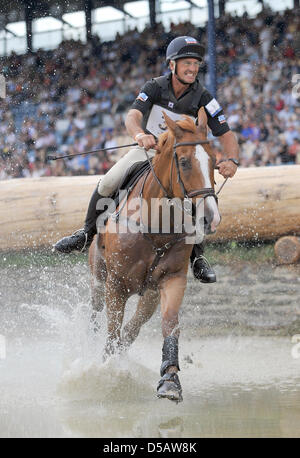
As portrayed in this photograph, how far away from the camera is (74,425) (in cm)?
469

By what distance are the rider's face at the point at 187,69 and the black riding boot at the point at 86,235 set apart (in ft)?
4.10

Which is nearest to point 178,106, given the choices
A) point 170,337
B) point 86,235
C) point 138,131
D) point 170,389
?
point 138,131

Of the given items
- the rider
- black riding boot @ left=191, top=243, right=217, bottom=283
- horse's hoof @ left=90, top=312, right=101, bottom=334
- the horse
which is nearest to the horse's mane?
the horse

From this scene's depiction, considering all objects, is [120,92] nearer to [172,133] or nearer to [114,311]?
[114,311]

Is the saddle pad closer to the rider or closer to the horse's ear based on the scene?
the rider

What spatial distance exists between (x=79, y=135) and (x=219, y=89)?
3.03m

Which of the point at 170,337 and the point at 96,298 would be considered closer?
the point at 170,337

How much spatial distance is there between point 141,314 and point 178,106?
5.45ft

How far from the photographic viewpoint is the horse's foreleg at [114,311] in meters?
5.68

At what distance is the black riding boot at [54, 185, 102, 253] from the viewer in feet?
20.7

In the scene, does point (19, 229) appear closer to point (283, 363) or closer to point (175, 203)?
point (283, 363)

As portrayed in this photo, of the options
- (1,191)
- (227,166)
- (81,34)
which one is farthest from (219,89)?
(227,166)

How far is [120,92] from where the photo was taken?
1661 cm

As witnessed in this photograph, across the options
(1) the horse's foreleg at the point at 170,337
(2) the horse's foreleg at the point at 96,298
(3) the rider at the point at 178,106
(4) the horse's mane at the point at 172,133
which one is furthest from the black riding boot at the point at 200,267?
(4) the horse's mane at the point at 172,133
